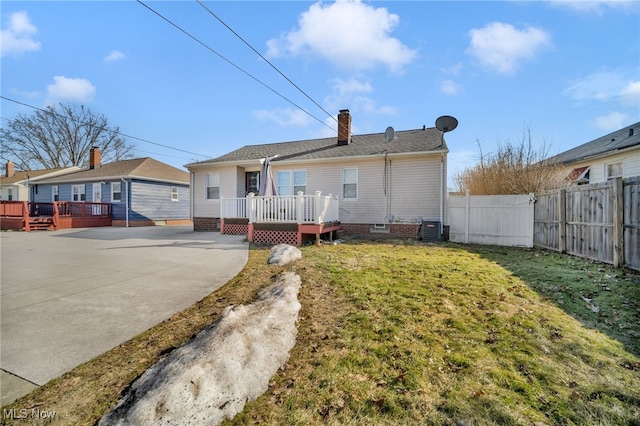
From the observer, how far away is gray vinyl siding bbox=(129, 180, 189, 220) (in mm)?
19797

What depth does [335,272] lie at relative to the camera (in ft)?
18.5

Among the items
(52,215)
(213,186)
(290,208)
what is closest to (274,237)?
(290,208)

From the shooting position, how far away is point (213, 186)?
48.5 feet

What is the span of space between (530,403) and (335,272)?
3658mm

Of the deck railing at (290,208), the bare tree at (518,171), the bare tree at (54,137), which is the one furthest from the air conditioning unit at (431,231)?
the bare tree at (54,137)

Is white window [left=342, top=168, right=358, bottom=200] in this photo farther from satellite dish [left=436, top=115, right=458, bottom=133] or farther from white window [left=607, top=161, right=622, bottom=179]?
white window [left=607, top=161, right=622, bottom=179]

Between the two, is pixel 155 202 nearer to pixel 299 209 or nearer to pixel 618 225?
pixel 299 209

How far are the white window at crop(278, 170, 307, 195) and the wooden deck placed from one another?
14029mm

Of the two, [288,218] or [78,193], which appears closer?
[288,218]

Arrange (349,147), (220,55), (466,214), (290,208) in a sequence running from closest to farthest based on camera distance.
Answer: (220,55)
(290,208)
(466,214)
(349,147)

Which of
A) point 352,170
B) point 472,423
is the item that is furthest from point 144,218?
point 472,423

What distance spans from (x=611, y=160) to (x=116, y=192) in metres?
30.9

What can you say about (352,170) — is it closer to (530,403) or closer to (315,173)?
(315,173)

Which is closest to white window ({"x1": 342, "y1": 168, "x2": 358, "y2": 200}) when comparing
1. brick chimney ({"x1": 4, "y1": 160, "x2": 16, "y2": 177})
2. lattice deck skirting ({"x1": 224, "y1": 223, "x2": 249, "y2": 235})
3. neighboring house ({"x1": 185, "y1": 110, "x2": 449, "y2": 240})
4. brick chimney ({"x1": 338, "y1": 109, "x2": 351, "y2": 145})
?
neighboring house ({"x1": 185, "y1": 110, "x2": 449, "y2": 240})
